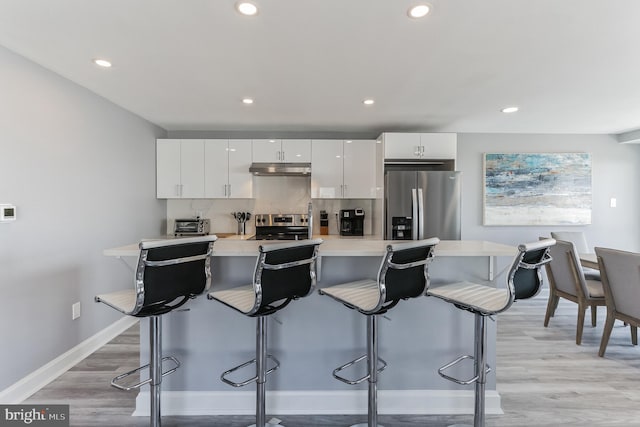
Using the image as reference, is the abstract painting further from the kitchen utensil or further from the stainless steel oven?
the kitchen utensil

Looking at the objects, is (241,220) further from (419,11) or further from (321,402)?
(419,11)

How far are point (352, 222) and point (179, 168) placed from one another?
2.34 m

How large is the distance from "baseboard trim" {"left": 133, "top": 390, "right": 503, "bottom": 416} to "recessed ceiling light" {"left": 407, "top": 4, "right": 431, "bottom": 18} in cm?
219

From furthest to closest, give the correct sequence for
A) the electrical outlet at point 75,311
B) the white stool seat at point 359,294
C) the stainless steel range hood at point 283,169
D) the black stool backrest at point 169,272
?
the stainless steel range hood at point 283,169
the electrical outlet at point 75,311
the white stool seat at point 359,294
the black stool backrest at point 169,272

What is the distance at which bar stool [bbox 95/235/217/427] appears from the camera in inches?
54.6

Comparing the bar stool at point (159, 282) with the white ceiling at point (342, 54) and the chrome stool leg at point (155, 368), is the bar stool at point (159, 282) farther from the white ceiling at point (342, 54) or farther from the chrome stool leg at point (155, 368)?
the white ceiling at point (342, 54)

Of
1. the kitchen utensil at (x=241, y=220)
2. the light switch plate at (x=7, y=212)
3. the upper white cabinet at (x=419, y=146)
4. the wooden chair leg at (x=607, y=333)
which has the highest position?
the upper white cabinet at (x=419, y=146)

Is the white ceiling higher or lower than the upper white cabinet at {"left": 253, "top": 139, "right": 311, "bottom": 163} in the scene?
higher

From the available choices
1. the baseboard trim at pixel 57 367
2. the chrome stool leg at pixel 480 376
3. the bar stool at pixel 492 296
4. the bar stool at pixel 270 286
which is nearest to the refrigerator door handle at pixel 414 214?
the bar stool at pixel 492 296

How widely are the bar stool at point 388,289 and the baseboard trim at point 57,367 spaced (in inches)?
84.3

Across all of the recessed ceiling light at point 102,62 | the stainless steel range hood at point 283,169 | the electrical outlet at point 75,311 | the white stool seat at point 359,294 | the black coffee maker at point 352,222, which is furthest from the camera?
the black coffee maker at point 352,222

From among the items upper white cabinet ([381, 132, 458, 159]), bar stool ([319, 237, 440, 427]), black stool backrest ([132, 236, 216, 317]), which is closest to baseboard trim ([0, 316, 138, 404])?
black stool backrest ([132, 236, 216, 317])

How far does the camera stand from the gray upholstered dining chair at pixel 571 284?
3.00 meters

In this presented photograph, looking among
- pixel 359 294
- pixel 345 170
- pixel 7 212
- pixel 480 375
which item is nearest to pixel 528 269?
pixel 480 375
